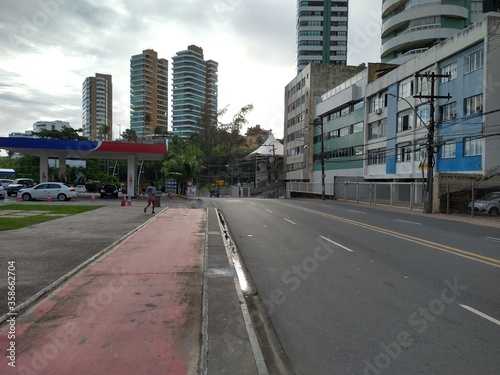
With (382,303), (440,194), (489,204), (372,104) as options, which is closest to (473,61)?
(440,194)

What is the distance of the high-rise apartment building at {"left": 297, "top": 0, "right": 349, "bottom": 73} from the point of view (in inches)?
3629

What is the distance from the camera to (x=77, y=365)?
4074 mm

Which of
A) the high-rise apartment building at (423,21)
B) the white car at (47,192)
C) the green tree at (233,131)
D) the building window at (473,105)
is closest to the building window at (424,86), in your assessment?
the building window at (473,105)

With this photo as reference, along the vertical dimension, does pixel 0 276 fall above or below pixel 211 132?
below

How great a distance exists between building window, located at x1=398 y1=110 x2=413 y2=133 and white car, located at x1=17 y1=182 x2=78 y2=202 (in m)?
31.6

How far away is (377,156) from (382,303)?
43.2 meters

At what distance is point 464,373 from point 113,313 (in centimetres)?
431

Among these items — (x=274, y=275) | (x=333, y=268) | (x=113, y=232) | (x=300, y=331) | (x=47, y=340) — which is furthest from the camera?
(x=113, y=232)

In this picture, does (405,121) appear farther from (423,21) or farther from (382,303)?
(382,303)

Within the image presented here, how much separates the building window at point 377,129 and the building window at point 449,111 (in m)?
10.1

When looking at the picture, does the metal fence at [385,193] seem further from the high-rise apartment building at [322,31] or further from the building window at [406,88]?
the high-rise apartment building at [322,31]

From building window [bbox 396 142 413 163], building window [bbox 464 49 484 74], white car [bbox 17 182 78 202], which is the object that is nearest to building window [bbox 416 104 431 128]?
building window [bbox 396 142 413 163]

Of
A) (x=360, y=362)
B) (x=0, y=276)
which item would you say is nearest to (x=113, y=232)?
(x=0, y=276)

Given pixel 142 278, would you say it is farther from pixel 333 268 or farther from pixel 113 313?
pixel 333 268
